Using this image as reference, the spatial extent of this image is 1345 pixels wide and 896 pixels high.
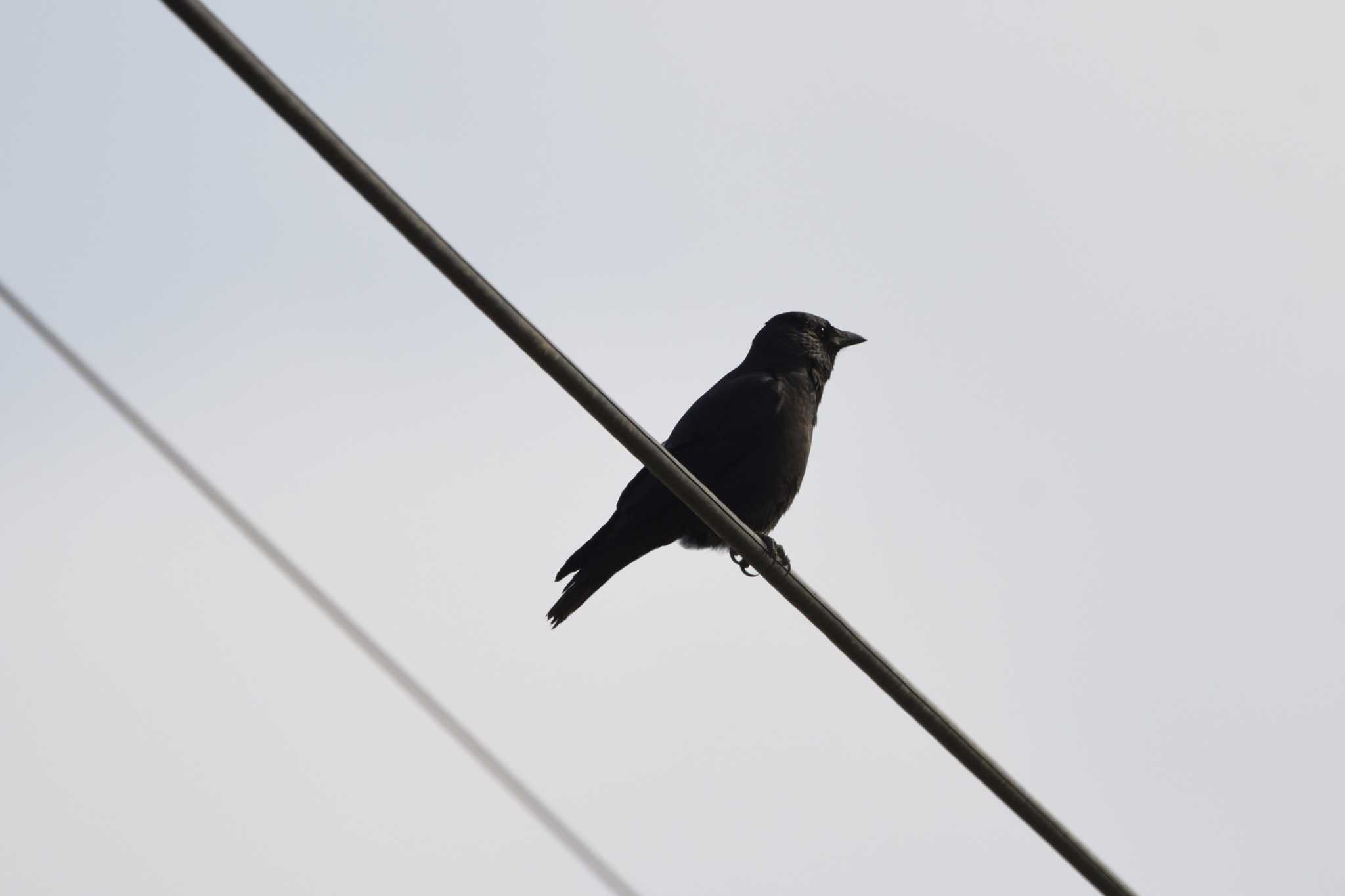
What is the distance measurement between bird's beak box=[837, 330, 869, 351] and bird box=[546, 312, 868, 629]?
1.13 feet

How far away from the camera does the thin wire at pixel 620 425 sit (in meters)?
2.96

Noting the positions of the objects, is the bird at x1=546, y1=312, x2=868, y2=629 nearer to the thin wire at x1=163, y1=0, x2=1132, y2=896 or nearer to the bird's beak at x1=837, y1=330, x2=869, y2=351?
the bird's beak at x1=837, y1=330, x2=869, y2=351

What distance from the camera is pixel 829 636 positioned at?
407cm

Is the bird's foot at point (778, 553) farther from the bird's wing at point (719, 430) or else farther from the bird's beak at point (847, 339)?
the bird's beak at point (847, 339)

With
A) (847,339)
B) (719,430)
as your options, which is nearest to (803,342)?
(847,339)

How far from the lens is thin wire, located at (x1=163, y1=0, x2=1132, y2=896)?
2963mm

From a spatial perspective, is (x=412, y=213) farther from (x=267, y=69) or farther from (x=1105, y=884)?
(x=1105, y=884)

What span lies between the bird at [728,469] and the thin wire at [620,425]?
2.45 m

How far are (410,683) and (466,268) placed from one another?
3.48ft

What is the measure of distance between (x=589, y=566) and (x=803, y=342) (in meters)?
2.00

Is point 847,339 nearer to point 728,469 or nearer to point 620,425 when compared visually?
point 728,469

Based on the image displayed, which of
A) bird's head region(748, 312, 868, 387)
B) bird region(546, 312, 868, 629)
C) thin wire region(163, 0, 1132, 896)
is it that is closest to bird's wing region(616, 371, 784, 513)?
bird region(546, 312, 868, 629)

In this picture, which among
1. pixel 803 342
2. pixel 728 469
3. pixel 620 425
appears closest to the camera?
pixel 620 425

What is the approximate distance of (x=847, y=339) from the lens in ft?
28.3
